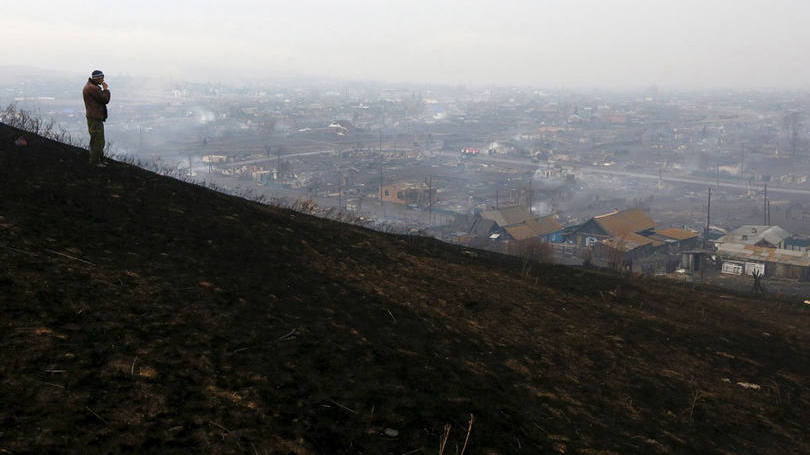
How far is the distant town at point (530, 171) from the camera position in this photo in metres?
36.4

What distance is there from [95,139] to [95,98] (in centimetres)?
70

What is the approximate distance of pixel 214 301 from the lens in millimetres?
4473

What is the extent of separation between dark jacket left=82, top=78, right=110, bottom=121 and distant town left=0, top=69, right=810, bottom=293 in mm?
3308

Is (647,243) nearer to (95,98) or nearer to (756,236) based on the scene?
(756,236)

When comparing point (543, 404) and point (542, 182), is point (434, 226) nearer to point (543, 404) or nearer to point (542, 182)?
point (542, 182)

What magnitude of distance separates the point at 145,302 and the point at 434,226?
138 ft

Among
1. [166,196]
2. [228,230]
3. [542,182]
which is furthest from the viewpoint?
[542,182]

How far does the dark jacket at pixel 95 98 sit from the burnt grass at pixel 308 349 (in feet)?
2.64

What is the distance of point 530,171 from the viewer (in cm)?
7869

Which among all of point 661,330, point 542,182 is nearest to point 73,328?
point 661,330

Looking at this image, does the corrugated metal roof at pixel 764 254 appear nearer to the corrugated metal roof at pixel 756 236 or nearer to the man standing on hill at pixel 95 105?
the corrugated metal roof at pixel 756 236

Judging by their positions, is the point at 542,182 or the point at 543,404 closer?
the point at 543,404

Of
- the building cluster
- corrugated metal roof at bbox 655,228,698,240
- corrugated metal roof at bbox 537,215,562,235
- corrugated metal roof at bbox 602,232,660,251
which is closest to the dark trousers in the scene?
the building cluster

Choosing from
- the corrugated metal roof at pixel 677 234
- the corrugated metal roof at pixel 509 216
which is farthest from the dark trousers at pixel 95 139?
the corrugated metal roof at pixel 677 234
